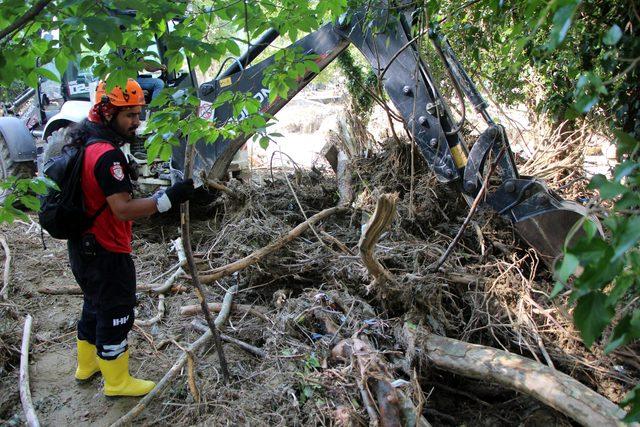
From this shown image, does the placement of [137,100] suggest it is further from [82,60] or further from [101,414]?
[101,414]

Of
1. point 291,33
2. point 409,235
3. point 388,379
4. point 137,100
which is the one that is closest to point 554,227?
point 409,235

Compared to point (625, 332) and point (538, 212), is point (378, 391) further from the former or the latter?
point (538, 212)

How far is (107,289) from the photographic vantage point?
3000 mm

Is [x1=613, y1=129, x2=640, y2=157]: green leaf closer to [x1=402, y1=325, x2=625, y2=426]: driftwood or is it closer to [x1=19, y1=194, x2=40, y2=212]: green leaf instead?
[x1=402, y1=325, x2=625, y2=426]: driftwood

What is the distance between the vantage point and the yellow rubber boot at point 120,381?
3.13 m

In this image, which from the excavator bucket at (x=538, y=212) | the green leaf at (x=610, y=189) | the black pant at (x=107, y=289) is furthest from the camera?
the excavator bucket at (x=538, y=212)

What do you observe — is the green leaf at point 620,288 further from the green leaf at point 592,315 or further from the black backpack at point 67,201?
the black backpack at point 67,201

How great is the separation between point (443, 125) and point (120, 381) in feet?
10.1

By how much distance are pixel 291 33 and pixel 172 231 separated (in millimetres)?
3684

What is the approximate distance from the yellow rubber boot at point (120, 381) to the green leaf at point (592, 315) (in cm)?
283

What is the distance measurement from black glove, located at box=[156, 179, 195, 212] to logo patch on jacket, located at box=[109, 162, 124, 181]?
0.25 meters

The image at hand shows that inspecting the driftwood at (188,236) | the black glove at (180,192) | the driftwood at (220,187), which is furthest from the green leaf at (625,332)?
the driftwood at (220,187)

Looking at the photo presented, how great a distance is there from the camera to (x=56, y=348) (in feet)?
12.3

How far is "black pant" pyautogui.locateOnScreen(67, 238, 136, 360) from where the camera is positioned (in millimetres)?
2986
